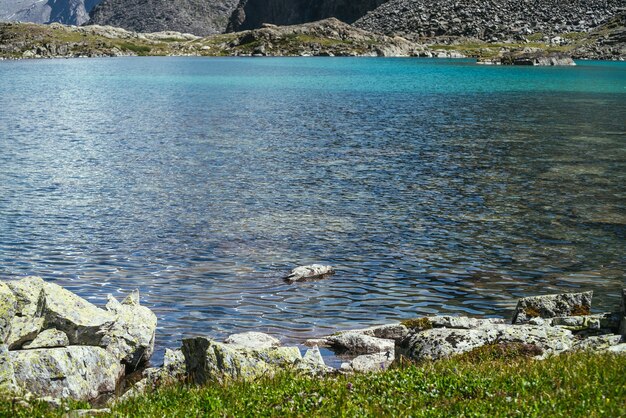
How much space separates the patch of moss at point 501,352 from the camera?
17.1 m

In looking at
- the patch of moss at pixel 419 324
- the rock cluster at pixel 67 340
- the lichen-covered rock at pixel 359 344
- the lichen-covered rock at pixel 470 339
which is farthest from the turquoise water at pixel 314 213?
the lichen-covered rock at pixel 470 339

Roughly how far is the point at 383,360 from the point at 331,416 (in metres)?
7.91

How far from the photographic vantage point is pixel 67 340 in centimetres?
1942

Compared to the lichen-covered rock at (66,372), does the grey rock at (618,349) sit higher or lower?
higher

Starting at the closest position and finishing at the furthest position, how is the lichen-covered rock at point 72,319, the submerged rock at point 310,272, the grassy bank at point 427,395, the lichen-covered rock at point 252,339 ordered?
the grassy bank at point 427,395 → the lichen-covered rock at point 72,319 → the lichen-covered rock at point 252,339 → the submerged rock at point 310,272

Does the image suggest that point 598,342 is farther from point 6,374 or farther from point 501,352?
point 6,374

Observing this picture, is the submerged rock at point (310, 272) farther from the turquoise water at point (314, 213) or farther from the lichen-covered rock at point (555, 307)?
the lichen-covered rock at point (555, 307)

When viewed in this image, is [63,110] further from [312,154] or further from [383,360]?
[383,360]

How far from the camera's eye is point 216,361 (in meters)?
17.1

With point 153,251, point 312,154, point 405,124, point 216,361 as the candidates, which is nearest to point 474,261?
point 153,251

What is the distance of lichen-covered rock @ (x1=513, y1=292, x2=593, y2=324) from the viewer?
22.0 m

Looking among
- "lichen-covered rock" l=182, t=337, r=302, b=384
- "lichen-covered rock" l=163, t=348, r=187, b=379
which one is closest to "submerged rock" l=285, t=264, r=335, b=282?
"lichen-covered rock" l=163, t=348, r=187, b=379

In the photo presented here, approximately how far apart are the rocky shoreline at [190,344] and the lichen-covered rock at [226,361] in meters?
0.02

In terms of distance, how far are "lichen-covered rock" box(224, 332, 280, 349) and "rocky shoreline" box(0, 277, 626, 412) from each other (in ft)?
0.11
